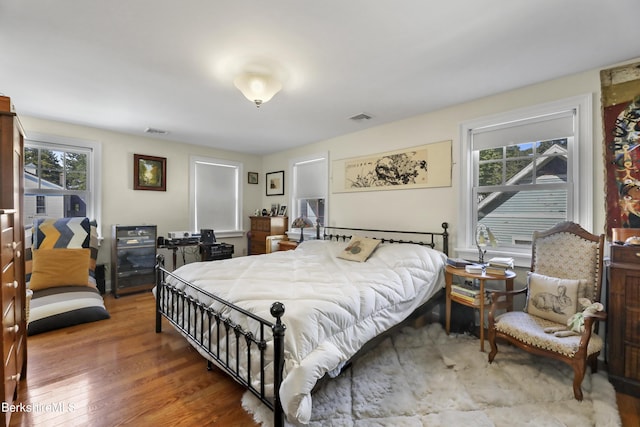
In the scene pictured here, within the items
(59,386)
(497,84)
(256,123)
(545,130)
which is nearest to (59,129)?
(256,123)

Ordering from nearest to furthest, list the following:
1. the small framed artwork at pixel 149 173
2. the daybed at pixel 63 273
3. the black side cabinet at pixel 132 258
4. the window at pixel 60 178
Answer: the daybed at pixel 63 273
the window at pixel 60 178
the black side cabinet at pixel 132 258
the small framed artwork at pixel 149 173

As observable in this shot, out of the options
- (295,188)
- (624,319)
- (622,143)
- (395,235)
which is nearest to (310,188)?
(295,188)

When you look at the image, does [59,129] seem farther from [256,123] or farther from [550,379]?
[550,379]

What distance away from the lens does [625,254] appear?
1886 mm

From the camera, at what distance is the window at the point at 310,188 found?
4664mm

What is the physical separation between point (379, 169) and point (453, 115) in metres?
1.10

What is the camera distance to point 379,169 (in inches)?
151

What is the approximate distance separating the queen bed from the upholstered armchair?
76cm

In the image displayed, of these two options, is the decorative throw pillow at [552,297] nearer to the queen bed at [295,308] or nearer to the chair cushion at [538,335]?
the chair cushion at [538,335]

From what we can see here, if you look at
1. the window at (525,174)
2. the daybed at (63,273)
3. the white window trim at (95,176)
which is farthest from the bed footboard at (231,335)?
the window at (525,174)

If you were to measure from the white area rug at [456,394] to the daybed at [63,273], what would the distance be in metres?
2.34

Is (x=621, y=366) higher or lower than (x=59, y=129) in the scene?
lower

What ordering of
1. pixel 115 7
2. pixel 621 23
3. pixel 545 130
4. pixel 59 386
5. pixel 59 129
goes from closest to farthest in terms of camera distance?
1. pixel 115 7
2. pixel 621 23
3. pixel 59 386
4. pixel 545 130
5. pixel 59 129

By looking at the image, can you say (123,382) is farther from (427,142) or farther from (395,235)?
(427,142)
